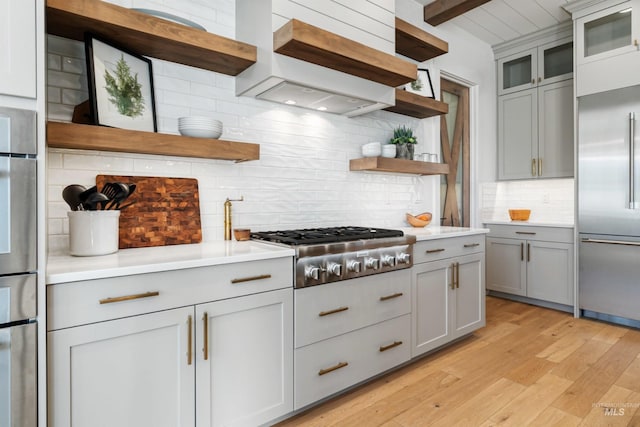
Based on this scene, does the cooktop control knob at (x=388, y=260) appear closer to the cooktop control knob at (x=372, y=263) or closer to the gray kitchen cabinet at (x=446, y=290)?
the cooktop control knob at (x=372, y=263)

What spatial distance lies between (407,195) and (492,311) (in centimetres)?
154

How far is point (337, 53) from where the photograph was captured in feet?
6.77

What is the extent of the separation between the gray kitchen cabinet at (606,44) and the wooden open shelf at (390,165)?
1.68m

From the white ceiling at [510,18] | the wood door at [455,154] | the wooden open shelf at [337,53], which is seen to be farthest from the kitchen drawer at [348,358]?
the white ceiling at [510,18]

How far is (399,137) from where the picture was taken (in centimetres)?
309

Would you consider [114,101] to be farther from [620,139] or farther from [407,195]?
[620,139]

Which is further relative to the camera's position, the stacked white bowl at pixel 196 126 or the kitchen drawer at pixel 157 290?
the stacked white bowl at pixel 196 126

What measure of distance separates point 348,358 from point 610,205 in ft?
9.06

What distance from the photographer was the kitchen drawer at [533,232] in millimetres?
3576

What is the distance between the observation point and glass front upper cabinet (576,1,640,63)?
311cm

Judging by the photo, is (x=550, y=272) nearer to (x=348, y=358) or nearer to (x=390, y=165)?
(x=390, y=165)

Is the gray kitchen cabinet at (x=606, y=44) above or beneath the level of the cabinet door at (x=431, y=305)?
above

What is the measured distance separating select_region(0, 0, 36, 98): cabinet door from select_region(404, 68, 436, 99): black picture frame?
107 inches

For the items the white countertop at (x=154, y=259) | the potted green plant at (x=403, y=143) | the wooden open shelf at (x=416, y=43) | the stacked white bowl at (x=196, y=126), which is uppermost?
the wooden open shelf at (x=416, y=43)
